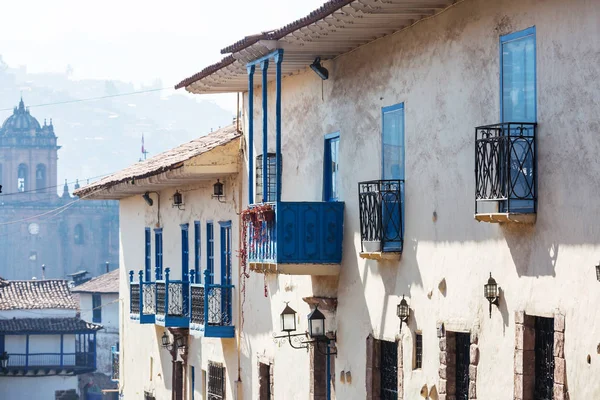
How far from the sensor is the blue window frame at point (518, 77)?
1314 centimetres

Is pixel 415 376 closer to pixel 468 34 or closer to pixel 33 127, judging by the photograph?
pixel 468 34

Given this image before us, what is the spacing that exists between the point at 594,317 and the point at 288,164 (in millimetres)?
8999

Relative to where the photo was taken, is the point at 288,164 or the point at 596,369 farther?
the point at 288,164

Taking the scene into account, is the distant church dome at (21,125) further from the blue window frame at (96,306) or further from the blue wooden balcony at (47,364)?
the blue wooden balcony at (47,364)

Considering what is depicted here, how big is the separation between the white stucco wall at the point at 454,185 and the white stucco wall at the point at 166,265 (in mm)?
2780

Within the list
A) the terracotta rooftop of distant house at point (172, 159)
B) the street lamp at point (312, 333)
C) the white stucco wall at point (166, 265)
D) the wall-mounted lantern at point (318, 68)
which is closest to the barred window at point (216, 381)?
the white stucco wall at point (166, 265)

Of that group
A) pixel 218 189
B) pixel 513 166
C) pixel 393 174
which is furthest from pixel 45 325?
pixel 513 166

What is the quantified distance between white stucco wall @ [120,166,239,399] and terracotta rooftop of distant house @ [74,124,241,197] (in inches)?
22.9

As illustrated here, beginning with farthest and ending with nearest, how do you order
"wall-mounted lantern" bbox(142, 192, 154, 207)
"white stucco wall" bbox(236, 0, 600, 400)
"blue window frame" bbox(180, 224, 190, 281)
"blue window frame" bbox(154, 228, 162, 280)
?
"wall-mounted lantern" bbox(142, 192, 154, 207), "blue window frame" bbox(154, 228, 162, 280), "blue window frame" bbox(180, 224, 190, 281), "white stucco wall" bbox(236, 0, 600, 400)

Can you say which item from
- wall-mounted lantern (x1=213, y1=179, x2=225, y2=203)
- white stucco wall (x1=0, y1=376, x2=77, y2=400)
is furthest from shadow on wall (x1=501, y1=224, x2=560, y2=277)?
white stucco wall (x1=0, y1=376, x2=77, y2=400)

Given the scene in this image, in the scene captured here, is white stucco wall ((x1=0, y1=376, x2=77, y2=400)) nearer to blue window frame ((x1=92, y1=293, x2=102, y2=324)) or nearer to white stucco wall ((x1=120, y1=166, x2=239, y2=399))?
blue window frame ((x1=92, y1=293, x2=102, y2=324))

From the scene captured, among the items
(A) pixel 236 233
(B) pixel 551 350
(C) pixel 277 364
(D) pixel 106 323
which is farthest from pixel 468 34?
(D) pixel 106 323

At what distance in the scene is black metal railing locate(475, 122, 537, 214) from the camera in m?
12.9

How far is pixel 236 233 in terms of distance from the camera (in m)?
23.2
